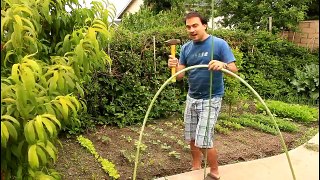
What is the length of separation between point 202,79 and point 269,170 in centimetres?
134

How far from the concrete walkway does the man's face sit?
52.3 inches

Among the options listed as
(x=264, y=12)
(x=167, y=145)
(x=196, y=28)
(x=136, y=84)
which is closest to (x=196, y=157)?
(x=167, y=145)

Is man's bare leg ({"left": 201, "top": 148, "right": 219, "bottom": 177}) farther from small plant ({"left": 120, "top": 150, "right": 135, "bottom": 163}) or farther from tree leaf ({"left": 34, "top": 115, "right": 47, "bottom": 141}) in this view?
tree leaf ({"left": 34, "top": 115, "right": 47, "bottom": 141})

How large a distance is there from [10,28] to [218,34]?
5.86 metres

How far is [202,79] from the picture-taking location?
362 centimetres

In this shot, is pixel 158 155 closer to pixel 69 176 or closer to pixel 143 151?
pixel 143 151

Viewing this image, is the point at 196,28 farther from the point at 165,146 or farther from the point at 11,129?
the point at 11,129

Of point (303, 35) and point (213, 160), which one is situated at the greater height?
point (303, 35)

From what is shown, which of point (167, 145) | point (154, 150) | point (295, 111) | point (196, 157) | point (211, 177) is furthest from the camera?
point (295, 111)

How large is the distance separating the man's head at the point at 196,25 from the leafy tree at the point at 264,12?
575cm

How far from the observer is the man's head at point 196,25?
3449 mm

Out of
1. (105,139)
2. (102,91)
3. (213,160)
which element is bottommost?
(105,139)

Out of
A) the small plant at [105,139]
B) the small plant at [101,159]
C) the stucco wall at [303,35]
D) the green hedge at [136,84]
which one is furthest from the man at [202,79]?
the stucco wall at [303,35]

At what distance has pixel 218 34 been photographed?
773 centimetres
